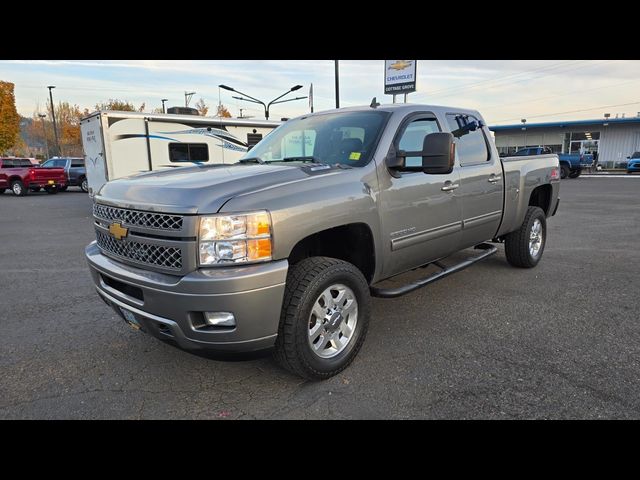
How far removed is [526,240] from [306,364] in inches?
157

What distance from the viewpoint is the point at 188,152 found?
14133 millimetres

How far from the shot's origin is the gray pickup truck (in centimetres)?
259

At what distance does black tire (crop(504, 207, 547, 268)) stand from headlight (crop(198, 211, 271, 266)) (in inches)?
165

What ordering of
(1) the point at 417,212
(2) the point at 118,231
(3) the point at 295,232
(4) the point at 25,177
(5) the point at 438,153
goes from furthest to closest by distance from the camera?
(4) the point at 25,177
(1) the point at 417,212
(5) the point at 438,153
(2) the point at 118,231
(3) the point at 295,232

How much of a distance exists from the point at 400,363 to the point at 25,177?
917 inches

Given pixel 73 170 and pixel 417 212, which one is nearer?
pixel 417 212

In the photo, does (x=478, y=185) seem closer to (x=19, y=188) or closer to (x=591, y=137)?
(x=19, y=188)

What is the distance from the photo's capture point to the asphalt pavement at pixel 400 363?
279 centimetres

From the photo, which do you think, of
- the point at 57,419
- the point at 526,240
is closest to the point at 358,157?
the point at 57,419

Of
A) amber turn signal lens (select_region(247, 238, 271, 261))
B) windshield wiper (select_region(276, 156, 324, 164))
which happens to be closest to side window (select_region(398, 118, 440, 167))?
→ windshield wiper (select_region(276, 156, 324, 164))

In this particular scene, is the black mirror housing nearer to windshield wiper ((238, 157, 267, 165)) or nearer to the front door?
the front door

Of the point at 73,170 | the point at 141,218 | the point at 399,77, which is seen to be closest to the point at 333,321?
the point at 141,218

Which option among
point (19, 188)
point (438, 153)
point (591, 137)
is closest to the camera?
point (438, 153)

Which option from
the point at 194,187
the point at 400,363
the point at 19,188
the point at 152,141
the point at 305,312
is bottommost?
the point at 400,363
